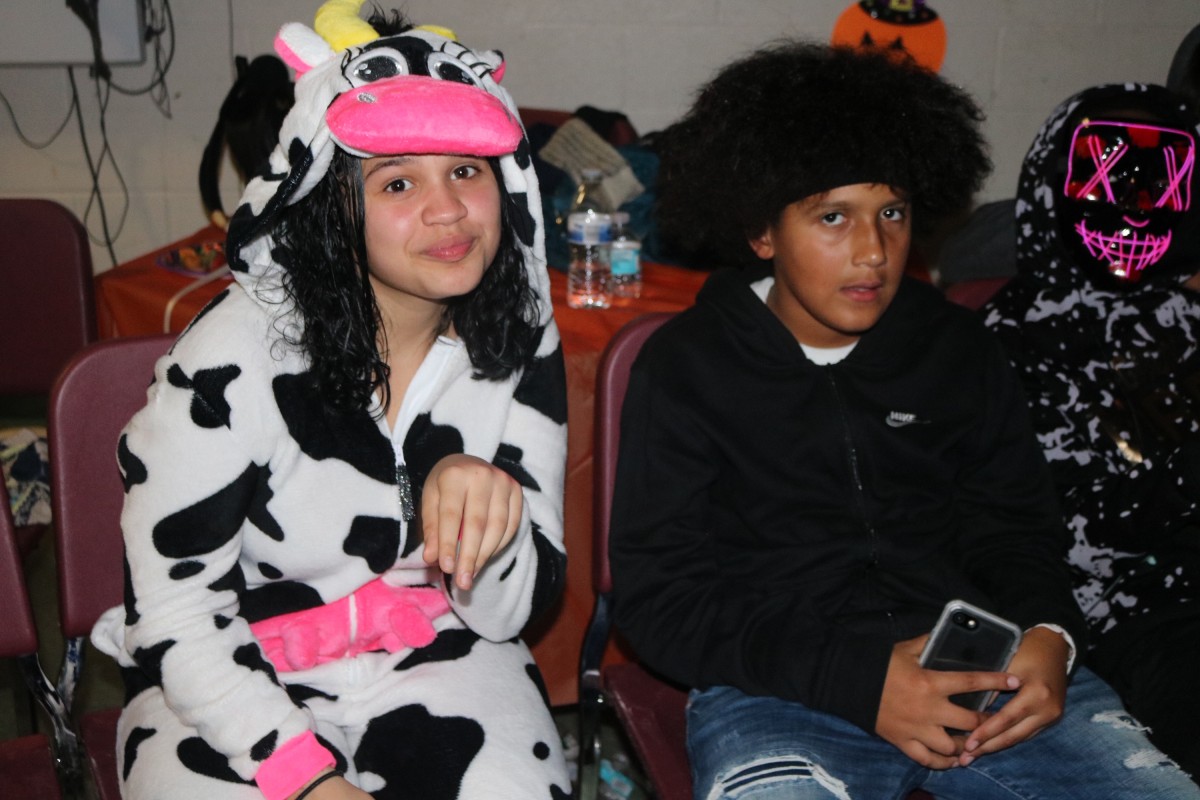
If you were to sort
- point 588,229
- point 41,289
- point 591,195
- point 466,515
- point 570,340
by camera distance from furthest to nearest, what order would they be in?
point 591,195 → point 588,229 → point 41,289 → point 570,340 → point 466,515

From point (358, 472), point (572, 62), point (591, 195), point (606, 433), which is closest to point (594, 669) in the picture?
point (606, 433)

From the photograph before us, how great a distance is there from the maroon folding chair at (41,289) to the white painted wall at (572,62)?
1.25 metres

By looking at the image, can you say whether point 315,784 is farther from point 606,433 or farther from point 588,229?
point 588,229

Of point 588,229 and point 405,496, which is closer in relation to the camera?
point 405,496

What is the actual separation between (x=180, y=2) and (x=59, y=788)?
2.48 meters

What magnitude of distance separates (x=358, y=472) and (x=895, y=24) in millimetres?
2487

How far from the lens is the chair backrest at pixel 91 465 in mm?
1315

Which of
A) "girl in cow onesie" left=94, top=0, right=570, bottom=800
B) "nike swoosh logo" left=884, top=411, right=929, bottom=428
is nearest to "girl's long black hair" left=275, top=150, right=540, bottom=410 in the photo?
"girl in cow onesie" left=94, top=0, right=570, bottom=800

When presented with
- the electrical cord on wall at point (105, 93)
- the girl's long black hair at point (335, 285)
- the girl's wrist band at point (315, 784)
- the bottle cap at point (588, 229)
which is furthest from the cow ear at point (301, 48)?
the electrical cord on wall at point (105, 93)

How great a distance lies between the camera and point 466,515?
1.08 m

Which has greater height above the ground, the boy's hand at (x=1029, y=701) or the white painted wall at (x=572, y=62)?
the white painted wall at (x=572, y=62)

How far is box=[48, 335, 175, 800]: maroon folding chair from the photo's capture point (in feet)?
4.31

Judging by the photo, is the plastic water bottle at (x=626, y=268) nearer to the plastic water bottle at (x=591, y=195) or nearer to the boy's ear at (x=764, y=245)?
the plastic water bottle at (x=591, y=195)

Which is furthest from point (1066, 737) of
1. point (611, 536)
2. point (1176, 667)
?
point (611, 536)
